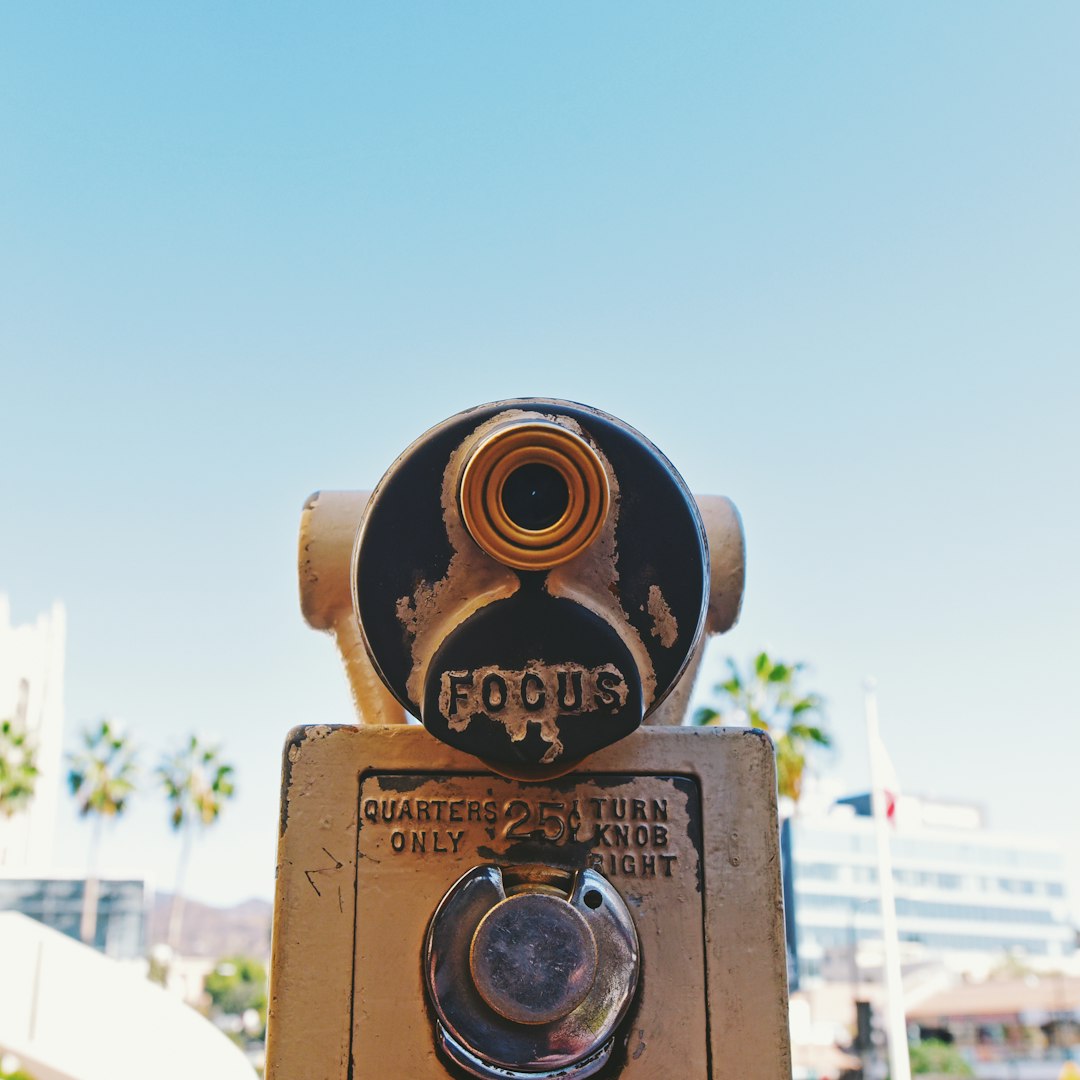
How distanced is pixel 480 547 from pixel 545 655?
0.15 metres

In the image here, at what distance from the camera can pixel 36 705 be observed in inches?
2274

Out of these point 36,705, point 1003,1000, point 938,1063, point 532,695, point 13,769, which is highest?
point 36,705

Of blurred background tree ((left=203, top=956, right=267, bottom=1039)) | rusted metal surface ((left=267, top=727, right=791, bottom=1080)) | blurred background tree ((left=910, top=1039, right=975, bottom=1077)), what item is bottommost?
blurred background tree ((left=910, top=1039, right=975, bottom=1077))

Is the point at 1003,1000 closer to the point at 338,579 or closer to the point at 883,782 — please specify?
the point at 883,782

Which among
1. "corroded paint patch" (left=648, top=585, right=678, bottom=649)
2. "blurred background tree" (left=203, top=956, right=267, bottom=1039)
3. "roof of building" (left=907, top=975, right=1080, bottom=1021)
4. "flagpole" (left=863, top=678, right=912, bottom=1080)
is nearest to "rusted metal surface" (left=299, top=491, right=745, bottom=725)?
"corroded paint patch" (left=648, top=585, right=678, bottom=649)

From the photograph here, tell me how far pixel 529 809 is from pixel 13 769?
3964cm

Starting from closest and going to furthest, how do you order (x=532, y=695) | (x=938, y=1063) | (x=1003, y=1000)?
(x=532, y=695) < (x=938, y=1063) < (x=1003, y=1000)

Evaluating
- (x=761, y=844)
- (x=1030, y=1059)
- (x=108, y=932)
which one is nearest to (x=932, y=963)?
(x=1030, y=1059)

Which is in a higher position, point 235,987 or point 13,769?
point 13,769

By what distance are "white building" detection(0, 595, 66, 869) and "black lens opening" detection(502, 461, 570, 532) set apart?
183ft

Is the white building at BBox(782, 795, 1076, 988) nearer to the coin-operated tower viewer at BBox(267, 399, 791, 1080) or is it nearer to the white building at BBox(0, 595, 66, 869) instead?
the white building at BBox(0, 595, 66, 869)

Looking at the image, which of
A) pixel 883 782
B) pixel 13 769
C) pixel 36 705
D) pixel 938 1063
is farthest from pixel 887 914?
pixel 36 705

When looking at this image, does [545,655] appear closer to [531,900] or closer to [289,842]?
[531,900]

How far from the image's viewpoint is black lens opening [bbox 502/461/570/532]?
144 centimetres
